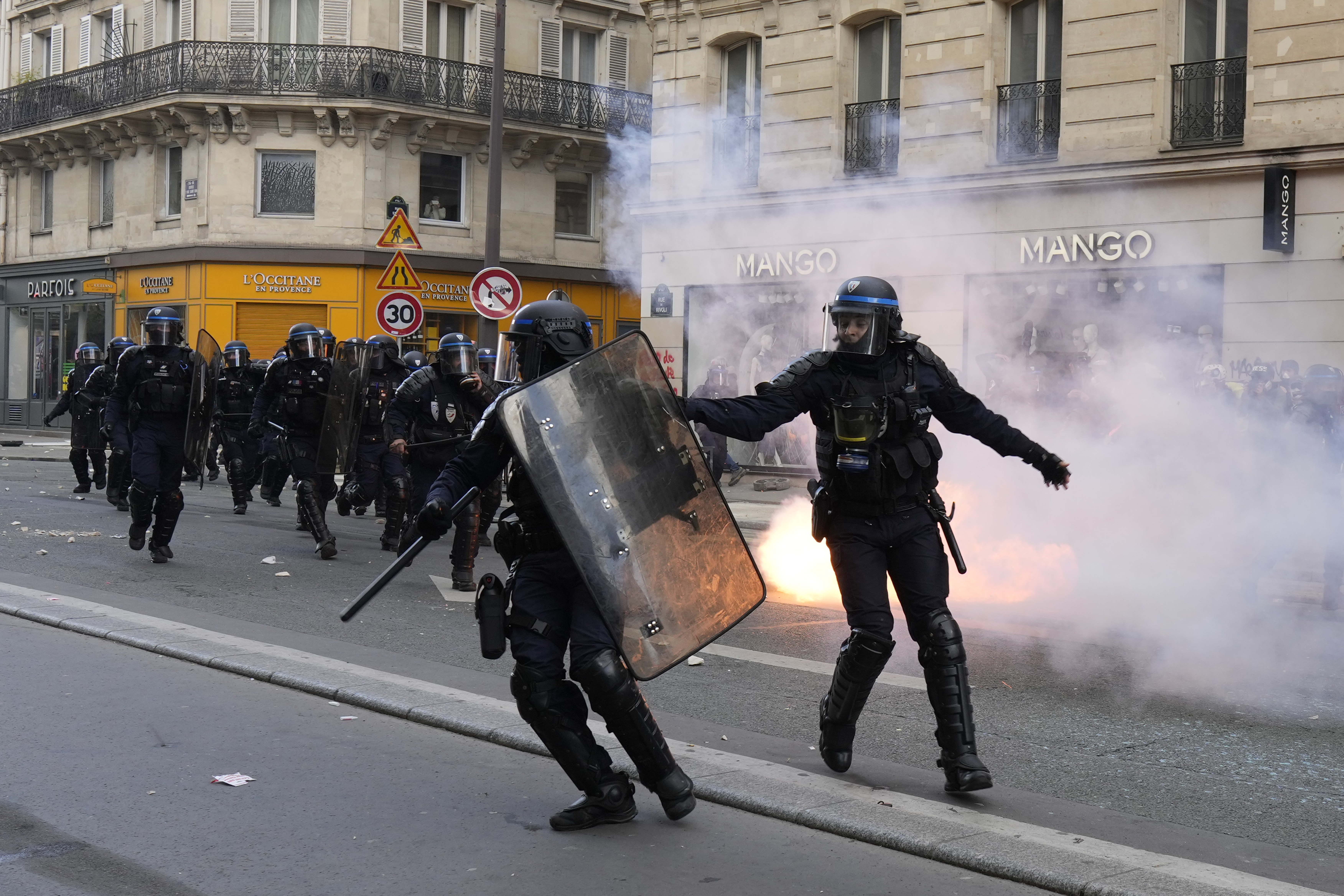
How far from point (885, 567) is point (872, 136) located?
42.3 feet

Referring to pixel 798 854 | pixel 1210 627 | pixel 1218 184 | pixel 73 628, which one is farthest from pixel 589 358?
pixel 1218 184

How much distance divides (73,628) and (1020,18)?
41.9ft

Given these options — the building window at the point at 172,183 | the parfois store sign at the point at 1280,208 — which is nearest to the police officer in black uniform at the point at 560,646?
the parfois store sign at the point at 1280,208

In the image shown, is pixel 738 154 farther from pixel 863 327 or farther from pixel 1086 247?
pixel 863 327

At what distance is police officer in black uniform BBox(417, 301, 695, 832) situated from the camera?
4.29 meters

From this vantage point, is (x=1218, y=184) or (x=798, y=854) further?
(x=1218, y=184)

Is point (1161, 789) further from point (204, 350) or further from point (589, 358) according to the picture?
point (204, 350)

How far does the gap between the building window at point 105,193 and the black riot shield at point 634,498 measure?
97.7 ft

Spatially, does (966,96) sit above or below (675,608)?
above

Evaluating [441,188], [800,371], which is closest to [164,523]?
[800,371]

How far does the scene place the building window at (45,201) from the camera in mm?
33469

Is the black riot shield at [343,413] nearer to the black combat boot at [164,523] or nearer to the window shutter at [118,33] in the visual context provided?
the black combat boot at [164,523]

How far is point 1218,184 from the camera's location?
14953 millimetres

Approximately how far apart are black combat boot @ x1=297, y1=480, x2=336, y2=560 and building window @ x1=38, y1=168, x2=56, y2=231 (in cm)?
2550
